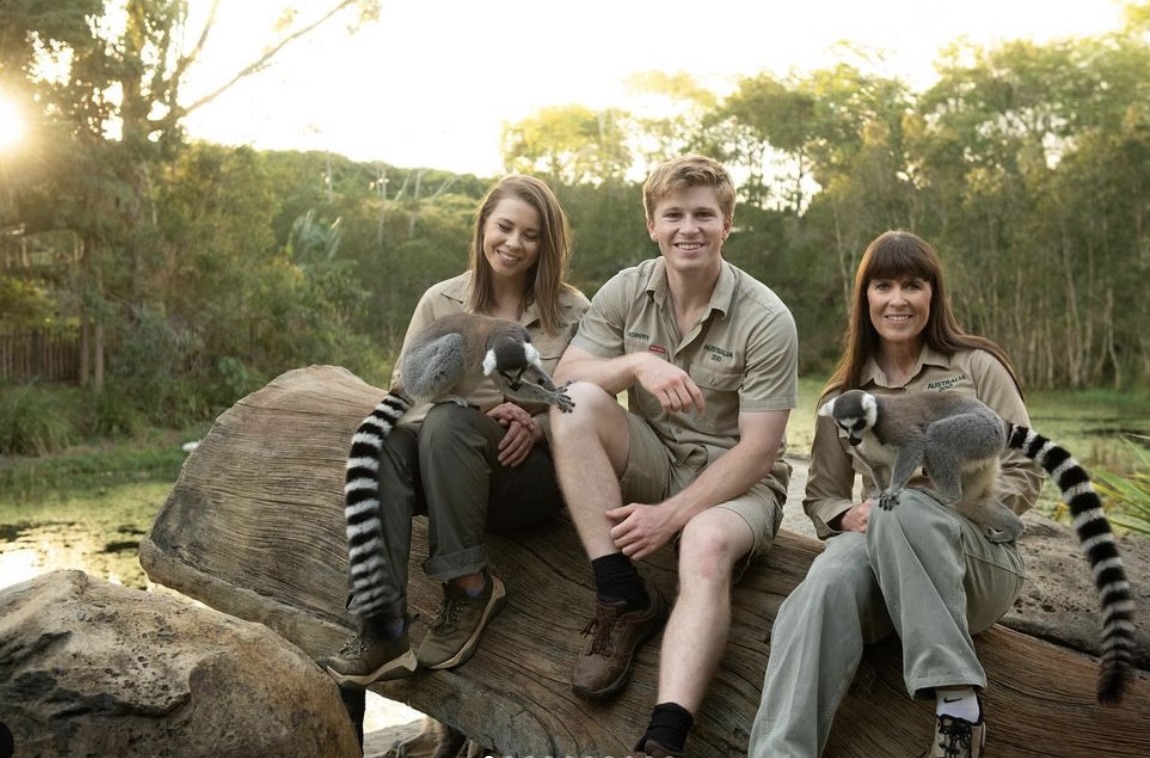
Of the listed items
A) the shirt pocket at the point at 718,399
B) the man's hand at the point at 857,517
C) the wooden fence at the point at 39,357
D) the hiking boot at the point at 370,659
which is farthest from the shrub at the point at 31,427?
the man's hand at the point at 857,517

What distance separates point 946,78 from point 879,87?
6.37 meters

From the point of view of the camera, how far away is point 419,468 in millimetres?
3262

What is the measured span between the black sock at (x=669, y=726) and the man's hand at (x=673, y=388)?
0.80m

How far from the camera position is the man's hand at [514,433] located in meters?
3.27

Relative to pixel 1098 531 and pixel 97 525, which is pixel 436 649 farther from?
pixel 97 525

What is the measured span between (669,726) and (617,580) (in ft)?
1.50

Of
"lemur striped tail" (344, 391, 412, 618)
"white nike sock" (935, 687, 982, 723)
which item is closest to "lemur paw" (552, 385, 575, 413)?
"lemur striped tail" (344, 391, 412, 618)

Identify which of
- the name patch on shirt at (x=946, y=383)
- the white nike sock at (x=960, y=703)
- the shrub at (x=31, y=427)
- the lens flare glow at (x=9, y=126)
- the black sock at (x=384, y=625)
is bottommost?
the shrub at (x=31, y=427)

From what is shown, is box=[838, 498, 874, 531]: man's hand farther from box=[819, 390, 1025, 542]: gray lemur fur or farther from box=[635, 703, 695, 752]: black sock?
box=[635, 703, 695, 752]: black sock

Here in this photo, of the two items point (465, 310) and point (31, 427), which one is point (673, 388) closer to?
point (465, 310)

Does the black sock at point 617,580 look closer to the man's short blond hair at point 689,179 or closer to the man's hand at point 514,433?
the man's hand at point 514,433

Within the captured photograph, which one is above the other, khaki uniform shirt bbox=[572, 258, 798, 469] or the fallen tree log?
khaki uniform shirt bbox=[572, 258, 798, 469]

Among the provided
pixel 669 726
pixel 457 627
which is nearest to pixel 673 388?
pixel 669 726

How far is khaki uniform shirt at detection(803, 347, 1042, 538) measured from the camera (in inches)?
115
